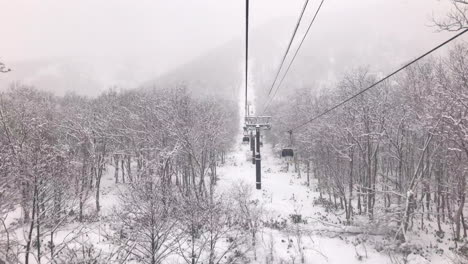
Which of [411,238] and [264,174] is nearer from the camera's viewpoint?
[411,238]

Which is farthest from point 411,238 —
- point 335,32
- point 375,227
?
point 335,32

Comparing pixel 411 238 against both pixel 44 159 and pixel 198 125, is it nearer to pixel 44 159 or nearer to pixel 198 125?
pixel 198 125

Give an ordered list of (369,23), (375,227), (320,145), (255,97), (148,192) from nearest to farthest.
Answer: (148,192), (375,227), (320,145), (255,97), (369,23)

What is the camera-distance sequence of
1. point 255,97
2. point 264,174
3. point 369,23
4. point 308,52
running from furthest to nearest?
point 369,23
point 308,52
point 255,97
point 264,174

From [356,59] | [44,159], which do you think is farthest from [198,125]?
[356,59]

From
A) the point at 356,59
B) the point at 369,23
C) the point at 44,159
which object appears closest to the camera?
the point at 44,159

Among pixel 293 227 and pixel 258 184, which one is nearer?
pixel 293 227

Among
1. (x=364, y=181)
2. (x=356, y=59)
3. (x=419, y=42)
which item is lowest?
(x=364, y=181)

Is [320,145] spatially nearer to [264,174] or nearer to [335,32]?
[264,174]

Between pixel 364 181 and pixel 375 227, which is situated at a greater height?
pixel 364 181
